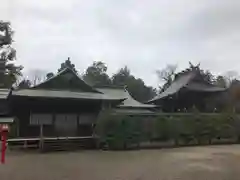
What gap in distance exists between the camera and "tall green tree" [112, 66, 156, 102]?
55.2m

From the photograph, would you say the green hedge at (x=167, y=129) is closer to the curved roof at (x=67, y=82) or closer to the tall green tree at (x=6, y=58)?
the curved roof at (x=67, y=82)

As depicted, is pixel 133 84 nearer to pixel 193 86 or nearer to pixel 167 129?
pixel 193 86

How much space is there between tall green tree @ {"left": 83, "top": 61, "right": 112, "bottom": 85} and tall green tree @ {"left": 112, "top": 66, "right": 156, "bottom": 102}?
1.96 metres

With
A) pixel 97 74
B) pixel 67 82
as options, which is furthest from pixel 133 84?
pixel 67 82

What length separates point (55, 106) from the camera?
21984 millimetres

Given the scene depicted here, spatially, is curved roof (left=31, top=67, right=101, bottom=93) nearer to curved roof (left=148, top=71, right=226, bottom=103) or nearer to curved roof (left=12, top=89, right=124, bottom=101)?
curved roof (left=12, top=89, right=124, bottom=101)

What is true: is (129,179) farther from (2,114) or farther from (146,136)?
(2,114)

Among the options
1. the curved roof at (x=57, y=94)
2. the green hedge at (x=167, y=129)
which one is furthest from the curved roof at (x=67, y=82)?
the green hedge at (x=167, y=129)

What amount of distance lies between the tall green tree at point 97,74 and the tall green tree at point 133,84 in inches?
77.2

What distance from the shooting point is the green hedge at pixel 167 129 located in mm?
19875

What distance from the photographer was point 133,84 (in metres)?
56.0

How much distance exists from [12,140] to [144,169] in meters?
11.3

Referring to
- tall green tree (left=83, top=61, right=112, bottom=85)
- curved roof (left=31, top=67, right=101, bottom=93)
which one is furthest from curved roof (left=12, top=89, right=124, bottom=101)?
tall green tree (left=83, top=61, right=112, bottom=85)

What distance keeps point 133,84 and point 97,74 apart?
774 centimetres
